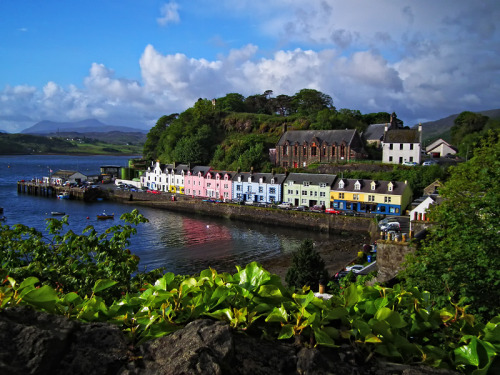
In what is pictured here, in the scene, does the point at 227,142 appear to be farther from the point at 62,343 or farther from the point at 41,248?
the point at 62,343

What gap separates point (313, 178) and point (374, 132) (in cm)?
2477

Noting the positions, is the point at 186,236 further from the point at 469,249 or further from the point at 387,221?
the point at 469,249

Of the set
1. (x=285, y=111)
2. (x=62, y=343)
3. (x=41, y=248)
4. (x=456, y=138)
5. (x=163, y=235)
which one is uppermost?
(x=285, y=111)

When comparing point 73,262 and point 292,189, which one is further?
point 292,189

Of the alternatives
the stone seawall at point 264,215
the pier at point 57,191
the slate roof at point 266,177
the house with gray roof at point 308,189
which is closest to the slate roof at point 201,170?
the stone seawall at point 264,215

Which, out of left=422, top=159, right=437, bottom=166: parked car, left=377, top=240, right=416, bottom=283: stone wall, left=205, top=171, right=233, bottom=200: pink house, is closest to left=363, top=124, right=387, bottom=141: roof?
left=422, top=159, right=437, bottom=166: parked car

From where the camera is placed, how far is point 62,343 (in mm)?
2557

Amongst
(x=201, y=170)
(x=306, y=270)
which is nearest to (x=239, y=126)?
(x=201, y=170)

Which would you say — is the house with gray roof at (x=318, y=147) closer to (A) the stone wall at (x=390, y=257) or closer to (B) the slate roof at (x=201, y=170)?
(B) the slate roof at (x=201, y=170)

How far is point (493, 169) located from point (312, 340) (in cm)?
1114

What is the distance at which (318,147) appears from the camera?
236 ft

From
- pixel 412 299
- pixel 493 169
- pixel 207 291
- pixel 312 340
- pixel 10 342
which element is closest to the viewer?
pixel 10 342

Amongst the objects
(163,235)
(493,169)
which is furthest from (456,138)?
(493,169)

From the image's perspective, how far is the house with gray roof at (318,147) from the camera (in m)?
68.6
